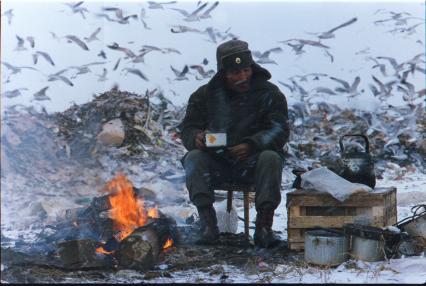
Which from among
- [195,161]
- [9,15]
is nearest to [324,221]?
[195,161]

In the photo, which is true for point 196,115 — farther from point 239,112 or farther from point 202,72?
point 202,72

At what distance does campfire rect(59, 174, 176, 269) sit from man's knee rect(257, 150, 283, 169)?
0.82 meters

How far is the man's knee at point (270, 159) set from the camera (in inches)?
204

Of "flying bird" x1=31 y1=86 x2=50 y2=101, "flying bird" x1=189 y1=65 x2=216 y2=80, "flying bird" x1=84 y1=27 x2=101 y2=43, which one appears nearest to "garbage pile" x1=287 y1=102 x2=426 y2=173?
"flying bird" x1=189 y1=65 x2=216 y2=80

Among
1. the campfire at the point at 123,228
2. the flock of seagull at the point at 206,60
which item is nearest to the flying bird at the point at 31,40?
the flock of seagull at the point at 206,60

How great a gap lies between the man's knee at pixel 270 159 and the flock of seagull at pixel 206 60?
13.6ft

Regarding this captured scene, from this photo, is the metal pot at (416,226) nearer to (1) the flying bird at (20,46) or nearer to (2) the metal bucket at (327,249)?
(2) the metal bucket at (327,249)

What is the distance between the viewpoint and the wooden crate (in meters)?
4.98

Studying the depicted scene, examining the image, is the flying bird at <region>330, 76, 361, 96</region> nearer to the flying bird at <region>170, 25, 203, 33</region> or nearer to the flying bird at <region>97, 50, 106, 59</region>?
the flying bird at <region>170, 25, 203, 33</region>

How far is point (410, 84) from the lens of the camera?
10414 millimetres

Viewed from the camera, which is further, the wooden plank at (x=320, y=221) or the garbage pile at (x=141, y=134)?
the garbage pile at (x=141, y=134)

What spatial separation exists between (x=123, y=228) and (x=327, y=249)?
64.1 inches

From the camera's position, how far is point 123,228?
541cm

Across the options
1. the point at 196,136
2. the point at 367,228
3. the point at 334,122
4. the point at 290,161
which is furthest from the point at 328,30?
the point at 367,228
